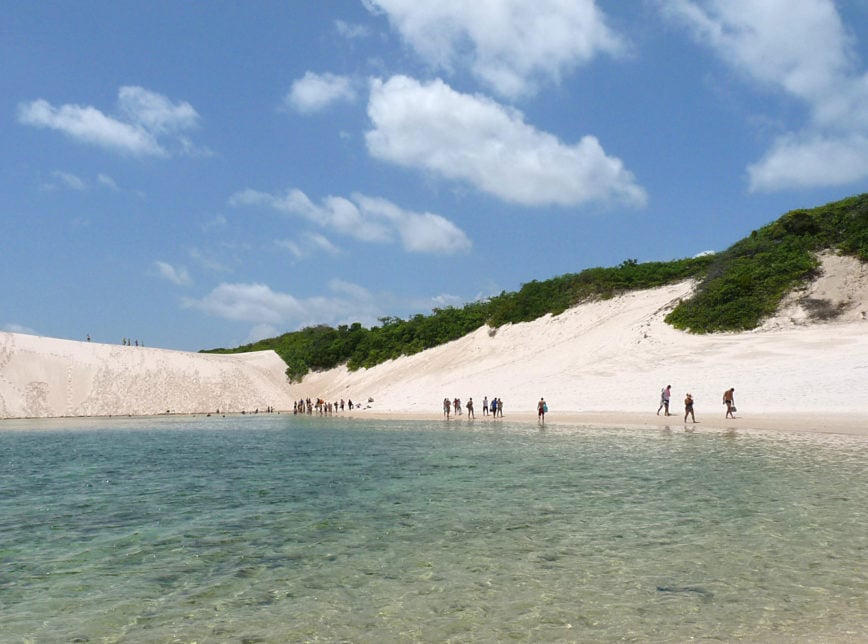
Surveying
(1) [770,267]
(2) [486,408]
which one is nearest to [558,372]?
(2) [486,408]

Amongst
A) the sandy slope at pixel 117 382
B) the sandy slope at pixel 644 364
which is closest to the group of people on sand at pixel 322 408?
the sandy slope at pixel 644 364

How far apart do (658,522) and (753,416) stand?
21.0 meters

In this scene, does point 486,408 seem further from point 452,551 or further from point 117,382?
point 117,382

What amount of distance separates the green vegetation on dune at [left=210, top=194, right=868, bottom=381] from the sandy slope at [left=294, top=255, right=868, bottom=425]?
1504mm

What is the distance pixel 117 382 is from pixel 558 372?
4414 centimetres

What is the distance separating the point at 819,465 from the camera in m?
16.1

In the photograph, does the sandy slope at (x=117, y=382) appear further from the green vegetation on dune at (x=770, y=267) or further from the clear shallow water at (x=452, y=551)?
the clear shallow water at (x=452, y=551)

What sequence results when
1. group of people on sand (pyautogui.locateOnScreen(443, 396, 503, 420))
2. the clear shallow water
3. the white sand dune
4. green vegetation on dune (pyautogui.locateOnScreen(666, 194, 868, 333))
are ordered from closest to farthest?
the clear shallow water
the white sand dune
group of people on sand (pyautogui.locateOnScreen(443, 396, 503, 420))
green vegetation on dune (pyautogui.locateOnScreen(666, 194, 868, 333))

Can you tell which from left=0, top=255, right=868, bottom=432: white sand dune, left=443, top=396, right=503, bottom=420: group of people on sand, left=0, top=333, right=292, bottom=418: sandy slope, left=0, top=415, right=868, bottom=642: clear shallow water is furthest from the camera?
left=0, top=333, right=292, bottom=418: sandy slope

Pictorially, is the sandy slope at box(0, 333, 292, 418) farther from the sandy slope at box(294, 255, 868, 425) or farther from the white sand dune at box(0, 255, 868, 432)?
the sandy slope at box(294, 255, 868, 425)

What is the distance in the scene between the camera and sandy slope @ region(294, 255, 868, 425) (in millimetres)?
33125

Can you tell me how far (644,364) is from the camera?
43312 mm

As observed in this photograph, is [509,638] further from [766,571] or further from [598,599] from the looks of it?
[766,571]

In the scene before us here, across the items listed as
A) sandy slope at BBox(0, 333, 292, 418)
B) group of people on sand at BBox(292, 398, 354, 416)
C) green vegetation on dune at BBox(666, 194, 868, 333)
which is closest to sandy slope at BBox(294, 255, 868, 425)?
green vegetation on dune at BBox(666, 194, 868, 333)
